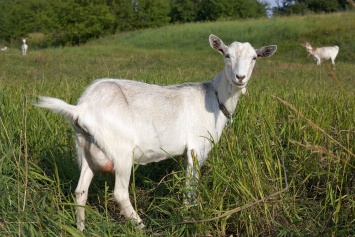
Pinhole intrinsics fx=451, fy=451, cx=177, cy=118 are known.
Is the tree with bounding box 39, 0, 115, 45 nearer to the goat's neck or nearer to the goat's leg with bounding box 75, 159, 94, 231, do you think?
the goat's neck

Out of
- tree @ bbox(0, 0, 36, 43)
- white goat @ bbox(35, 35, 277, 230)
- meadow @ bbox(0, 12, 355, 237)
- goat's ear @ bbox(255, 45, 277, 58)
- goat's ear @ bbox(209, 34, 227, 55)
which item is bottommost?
tree @ bbox(0, 0, 36, 43)

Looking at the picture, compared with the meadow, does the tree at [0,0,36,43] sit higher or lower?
lower

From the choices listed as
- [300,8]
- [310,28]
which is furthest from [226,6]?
[310,28]

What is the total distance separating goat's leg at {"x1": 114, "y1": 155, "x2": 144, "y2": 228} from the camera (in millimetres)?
2752

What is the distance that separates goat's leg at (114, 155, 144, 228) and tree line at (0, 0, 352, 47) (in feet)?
110

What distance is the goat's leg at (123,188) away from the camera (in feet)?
9.03

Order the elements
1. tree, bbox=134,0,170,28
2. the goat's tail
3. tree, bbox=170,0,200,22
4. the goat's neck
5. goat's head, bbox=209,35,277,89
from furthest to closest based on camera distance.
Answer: tree, bbox=170,0,200,22, tree, bbox=134,0,170,28, the goat's neck, goat's head, bbox=209,35,277,89, the goat's tail

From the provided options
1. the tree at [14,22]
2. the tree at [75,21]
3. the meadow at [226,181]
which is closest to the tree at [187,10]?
the tree at [75,21]

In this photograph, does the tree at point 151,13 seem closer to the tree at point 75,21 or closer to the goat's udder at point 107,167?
the tree at point 75,21

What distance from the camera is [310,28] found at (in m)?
22.9

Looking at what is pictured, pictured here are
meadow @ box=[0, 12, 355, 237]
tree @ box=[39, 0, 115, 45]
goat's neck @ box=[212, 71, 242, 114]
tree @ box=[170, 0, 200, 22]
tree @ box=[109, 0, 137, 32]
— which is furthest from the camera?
tree @ box=[170, 0, 200, 22]

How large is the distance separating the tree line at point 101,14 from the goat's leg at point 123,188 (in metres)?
33.6

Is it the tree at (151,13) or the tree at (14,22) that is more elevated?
the tree at (151,13)

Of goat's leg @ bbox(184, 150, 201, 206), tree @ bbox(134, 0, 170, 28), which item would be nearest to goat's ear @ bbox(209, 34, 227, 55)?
goat's leg @ bbox(184, 150, 201, 206)
